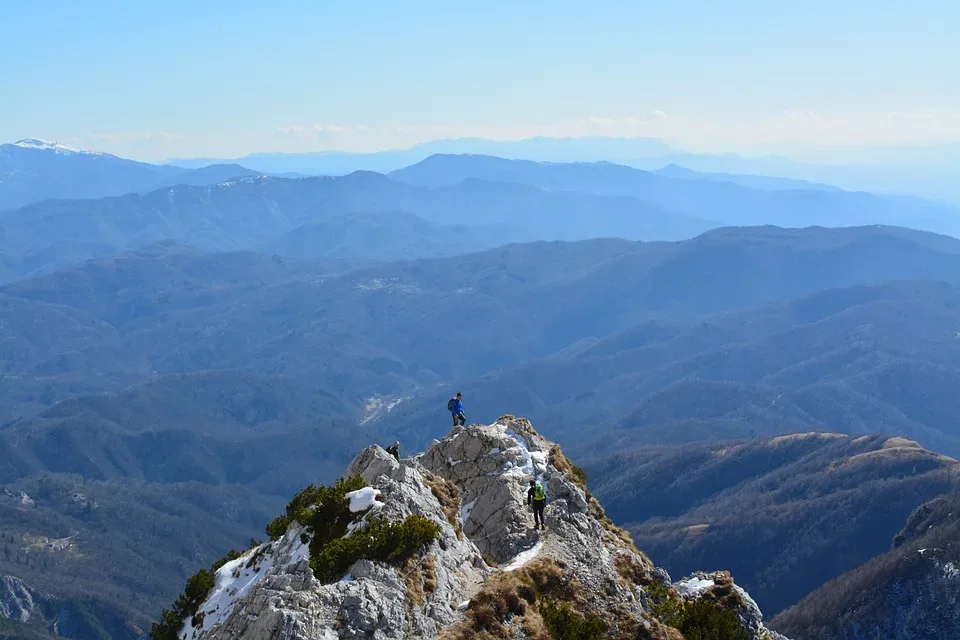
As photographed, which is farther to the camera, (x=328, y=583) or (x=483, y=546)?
(x=483, y=546)

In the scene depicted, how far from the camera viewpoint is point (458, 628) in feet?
105

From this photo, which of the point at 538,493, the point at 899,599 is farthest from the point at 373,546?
the point at 899,599

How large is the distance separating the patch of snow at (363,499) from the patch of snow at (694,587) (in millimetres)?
18675

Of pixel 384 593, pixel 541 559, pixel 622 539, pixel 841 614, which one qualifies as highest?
pixel 384 593

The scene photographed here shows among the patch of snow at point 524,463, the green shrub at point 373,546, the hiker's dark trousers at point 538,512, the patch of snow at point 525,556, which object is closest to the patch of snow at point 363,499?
the green shrub at point 373,546

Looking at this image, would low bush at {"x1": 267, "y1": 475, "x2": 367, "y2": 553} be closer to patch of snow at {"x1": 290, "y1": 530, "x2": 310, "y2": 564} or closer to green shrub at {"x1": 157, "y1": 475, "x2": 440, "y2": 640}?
green shrub at {"x1": 157, "y1": 475, "x2": 440, "y2": 640}

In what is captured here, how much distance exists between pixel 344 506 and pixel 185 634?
9.17 m

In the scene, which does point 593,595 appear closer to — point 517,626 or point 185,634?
point 517,626

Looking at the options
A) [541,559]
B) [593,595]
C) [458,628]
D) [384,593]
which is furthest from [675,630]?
[384,593]

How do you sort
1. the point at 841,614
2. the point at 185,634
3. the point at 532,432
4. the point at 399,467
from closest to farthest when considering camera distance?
the point at 185,634
the point at 399,467
the point at 532,432
the point at 841,614

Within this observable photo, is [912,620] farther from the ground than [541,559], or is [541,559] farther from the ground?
[541,559]

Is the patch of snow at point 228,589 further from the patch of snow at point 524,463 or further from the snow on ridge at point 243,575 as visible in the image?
the patch of snow at point 524,463

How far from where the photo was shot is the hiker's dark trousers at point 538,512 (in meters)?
43.7

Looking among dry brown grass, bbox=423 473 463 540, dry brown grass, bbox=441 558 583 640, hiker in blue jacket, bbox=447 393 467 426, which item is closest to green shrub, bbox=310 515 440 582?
dry brown grass, bbox=441 558 583 640
